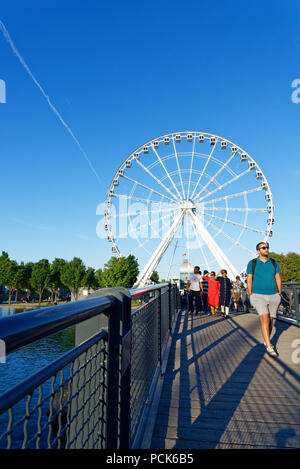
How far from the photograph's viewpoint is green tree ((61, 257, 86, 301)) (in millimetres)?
68812

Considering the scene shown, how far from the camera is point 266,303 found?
5320mm

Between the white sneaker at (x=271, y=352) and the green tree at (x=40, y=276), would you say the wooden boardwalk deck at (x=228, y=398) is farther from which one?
the green tree at (x=40, y=276)

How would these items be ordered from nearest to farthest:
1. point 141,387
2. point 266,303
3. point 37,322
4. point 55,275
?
point 37,322, point 141,387, point 266,303, point 55,275

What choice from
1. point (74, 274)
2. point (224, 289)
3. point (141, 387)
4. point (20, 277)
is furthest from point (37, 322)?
point (20, 277)

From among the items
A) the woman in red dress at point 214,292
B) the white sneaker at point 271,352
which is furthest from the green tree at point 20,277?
the white sneaker at point 271,352

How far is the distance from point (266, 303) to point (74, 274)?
218ft

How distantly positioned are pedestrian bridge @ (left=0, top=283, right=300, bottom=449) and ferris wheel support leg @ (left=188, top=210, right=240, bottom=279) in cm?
1654

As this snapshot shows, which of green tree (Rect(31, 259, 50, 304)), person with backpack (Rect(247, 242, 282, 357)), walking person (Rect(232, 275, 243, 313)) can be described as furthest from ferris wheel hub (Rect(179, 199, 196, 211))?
green tree (Rect(31, 259, 50, 304))

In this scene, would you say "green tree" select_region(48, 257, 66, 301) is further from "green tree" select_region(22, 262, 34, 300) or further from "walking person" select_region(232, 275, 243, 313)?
"walking person" select_region(232, 275, 243, 313)

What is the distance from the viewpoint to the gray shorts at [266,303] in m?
5.26

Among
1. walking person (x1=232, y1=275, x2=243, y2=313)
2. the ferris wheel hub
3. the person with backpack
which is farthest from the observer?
the ferris wheel hub

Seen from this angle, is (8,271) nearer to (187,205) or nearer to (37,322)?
(187,205)
